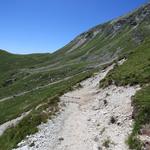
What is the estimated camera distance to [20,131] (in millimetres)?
32062

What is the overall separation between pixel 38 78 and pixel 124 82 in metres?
83.1

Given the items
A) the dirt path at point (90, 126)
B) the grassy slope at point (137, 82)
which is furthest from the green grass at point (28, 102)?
the dirt path at point (90, 126)

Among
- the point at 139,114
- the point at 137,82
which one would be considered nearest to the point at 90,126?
the point at 139,114

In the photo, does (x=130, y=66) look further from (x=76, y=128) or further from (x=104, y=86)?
(x=76, y=128)

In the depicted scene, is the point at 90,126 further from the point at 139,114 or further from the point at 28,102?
the point at 28,102

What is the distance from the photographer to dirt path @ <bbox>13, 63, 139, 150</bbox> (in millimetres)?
26203

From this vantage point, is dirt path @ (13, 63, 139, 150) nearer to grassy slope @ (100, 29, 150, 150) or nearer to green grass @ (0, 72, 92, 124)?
grassy slope @ (100, 29, 150, 150)

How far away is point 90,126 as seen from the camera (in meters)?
30.2

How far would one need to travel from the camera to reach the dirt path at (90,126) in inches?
1032

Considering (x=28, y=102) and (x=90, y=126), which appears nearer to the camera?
(x=90, y=126)

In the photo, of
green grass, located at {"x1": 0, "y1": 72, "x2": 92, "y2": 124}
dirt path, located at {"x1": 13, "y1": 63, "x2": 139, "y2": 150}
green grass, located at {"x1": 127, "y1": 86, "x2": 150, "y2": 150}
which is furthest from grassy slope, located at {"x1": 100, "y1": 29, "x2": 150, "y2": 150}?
green grass, located at {"x1": 0, "y1": 72, "x2": 92, "y2": 124}

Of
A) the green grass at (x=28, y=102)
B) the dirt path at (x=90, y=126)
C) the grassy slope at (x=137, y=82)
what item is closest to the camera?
the grassy slope at (x=137, y=82)

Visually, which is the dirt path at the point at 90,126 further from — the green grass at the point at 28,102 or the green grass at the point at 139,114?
the green grass at the point at 28,102

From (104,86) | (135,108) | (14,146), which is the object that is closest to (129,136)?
(135,108)
